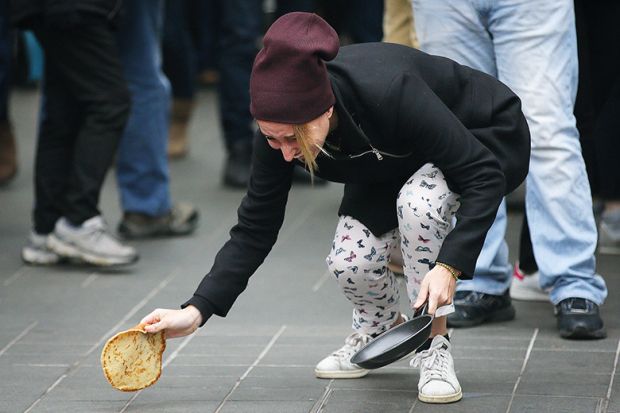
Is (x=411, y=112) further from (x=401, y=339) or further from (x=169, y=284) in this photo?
(x=169, y=284)

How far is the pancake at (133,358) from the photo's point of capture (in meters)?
3.09

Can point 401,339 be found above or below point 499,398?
above

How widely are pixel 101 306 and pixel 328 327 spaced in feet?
2.69

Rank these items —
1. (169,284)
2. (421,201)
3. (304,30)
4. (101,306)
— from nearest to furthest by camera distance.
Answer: (304,30), (421,201), (101,306), (169,284)

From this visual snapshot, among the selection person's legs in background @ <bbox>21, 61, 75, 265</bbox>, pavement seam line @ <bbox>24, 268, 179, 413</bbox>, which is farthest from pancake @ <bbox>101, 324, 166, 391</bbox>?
person's legs in background @ <bbox>21, 61, 75, 265</bbox>

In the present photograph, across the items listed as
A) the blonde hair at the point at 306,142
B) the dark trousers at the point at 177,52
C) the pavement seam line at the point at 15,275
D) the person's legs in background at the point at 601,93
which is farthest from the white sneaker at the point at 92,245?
the dark trousers at the point at 177,52

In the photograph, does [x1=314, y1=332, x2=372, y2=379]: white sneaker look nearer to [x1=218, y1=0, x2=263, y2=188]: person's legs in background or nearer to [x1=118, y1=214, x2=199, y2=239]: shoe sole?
[x1=118, y1=214, x2=199, y2=239]: shoe sole

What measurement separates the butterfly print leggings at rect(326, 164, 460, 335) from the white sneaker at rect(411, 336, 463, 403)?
144mm

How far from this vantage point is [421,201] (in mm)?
3234

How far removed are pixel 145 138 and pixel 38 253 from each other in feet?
2.38

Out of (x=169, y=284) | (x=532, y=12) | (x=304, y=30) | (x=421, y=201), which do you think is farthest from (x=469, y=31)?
(x=169, y=284)

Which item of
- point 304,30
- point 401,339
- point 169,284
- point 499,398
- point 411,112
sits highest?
point 304,30

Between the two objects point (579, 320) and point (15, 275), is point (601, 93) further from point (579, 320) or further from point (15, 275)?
point (15, 275)

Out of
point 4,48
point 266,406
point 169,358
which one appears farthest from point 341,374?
point 4,48
